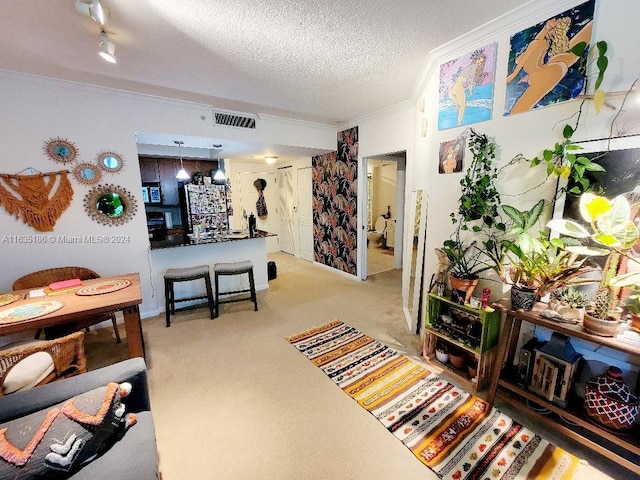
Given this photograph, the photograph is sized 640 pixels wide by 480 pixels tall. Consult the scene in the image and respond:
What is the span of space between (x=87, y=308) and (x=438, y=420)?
8.14 ft

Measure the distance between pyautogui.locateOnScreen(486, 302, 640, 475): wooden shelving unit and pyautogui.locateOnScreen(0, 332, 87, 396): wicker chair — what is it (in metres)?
2.63

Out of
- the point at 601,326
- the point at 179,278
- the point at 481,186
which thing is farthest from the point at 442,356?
the point at 179,278

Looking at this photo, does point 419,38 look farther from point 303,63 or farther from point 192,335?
point 192,335

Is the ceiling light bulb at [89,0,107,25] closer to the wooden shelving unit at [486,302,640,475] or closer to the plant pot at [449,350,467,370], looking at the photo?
the wooden shelving unit at [486,302,640,475]

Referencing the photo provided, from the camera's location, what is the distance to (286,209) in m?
6.29

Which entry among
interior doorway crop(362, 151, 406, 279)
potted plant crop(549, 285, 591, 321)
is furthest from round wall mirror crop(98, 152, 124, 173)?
potted plant crop(549, 285, 591, 321)

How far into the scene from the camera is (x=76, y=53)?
206 centimetres

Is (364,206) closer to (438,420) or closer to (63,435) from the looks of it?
(438,420)

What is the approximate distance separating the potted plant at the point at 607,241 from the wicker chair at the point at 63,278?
11.2 feet

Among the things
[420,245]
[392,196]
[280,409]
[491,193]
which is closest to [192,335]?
[280,409]

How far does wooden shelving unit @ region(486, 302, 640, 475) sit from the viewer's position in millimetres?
1305

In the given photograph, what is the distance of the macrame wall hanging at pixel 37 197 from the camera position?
2.50 metres

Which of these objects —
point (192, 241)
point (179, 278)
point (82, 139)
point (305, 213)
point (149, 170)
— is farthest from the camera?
point (305, 213)

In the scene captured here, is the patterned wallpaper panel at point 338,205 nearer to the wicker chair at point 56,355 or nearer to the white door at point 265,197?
the white door at point 265,197
